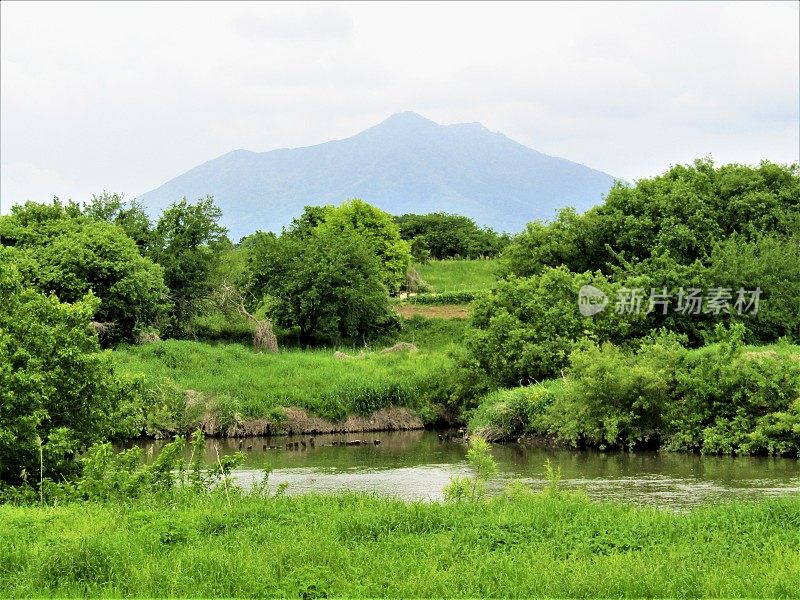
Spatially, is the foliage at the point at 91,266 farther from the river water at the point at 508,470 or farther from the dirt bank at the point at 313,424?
the river water at the point at 508,470

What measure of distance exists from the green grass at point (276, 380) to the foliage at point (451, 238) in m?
46.5

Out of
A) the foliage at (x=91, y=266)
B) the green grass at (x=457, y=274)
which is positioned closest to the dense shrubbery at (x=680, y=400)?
the foliage at (x=91, y=266)

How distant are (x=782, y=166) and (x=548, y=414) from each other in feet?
65.4

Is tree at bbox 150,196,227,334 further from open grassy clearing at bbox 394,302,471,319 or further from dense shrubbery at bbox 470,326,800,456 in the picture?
dense shrubbery at bbox 470,326,800,456


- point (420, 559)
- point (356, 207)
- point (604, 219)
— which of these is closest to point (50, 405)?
point (420, 559)

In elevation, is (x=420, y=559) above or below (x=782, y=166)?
below

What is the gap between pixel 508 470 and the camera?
28.5 metres

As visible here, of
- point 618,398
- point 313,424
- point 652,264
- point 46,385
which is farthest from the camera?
point 652,264

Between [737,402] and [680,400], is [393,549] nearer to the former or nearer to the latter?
[737,402]

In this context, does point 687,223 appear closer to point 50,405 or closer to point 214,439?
point 214,439

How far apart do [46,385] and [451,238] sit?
76.1 m

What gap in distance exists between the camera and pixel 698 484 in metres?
24.9

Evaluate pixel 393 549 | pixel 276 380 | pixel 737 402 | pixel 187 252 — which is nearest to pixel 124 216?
pixel 187 252

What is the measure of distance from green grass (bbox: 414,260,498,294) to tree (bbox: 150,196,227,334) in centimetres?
2012
